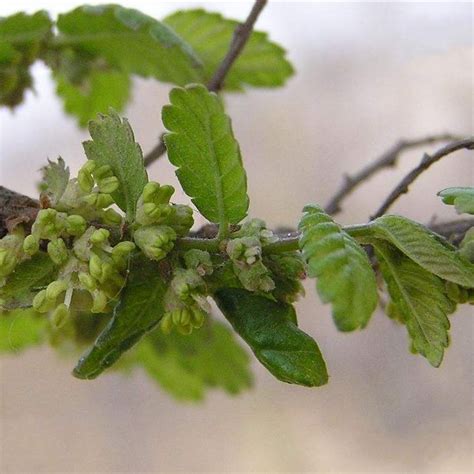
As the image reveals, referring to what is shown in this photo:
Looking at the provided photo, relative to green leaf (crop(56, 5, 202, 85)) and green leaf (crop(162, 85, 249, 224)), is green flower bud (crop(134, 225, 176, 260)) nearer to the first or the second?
green leaf (crop(162, 85, 249, 224))

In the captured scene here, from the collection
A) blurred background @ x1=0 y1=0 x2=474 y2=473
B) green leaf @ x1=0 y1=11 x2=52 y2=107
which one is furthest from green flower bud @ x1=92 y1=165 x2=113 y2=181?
blurred background @ x1=0 y1=0 x2=474 y2=473

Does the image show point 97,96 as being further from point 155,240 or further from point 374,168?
point 155,240

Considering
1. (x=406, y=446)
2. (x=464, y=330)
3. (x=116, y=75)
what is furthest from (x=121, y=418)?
(x=116, y=75)

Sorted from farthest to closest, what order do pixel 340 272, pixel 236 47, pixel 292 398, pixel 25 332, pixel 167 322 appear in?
pixel 292 398
pixel 25 332
pixel 236 47
pixel 167 322
pixel 340 272

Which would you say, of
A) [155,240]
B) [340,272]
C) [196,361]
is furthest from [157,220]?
[196,361]

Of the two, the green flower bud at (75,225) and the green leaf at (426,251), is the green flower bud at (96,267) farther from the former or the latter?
the green leaf at (426,251)
